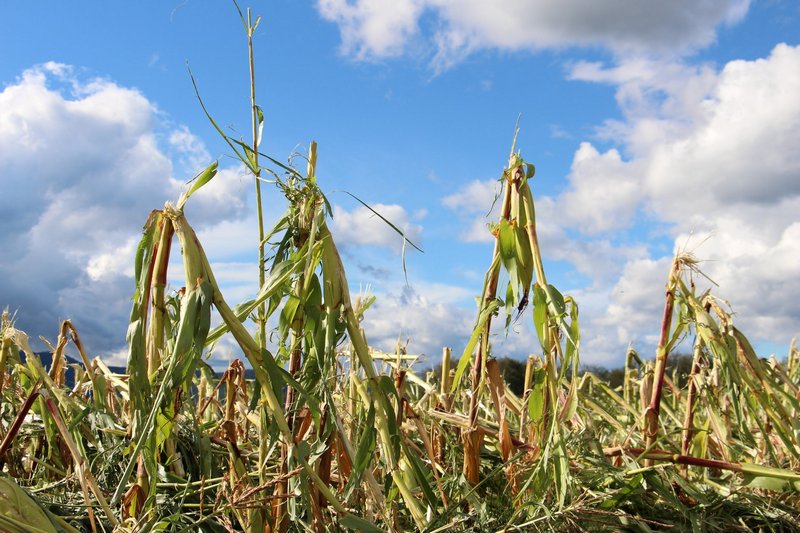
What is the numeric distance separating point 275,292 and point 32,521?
0.46 m

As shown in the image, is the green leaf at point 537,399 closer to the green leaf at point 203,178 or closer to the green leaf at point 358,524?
the green leaf at point 358,524

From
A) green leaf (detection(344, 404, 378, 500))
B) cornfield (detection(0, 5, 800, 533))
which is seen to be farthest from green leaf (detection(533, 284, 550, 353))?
green leaf (detection(344, 404, 378, 500))

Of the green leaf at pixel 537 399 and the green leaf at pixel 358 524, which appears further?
the green leaf at pixel 537 399

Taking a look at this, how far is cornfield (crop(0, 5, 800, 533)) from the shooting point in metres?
1.10

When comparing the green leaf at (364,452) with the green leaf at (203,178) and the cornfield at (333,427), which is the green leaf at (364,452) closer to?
the cornfield at (333,427)

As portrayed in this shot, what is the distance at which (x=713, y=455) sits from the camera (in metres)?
2.17

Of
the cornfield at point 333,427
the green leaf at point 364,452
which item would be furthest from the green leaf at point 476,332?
the green leaf at point 364,452

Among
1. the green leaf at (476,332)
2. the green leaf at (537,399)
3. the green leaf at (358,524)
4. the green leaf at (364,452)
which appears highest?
the green leaf at (476,332)

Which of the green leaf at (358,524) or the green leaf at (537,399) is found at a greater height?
the green leaf at (537,399)

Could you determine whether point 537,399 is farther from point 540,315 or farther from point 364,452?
point 364,452

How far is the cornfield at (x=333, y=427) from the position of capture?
1.10m

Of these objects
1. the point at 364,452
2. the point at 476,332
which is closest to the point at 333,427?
the point at 364,452

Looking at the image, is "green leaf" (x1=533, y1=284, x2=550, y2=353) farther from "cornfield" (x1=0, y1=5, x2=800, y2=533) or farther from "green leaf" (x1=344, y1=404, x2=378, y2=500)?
"green leaf" (x1=344, y1=404, x2=378, y2=500)

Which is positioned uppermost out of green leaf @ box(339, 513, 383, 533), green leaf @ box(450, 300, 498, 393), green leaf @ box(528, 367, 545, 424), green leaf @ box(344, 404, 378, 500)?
green leaf @ box(450, 300, 498, 393)
